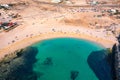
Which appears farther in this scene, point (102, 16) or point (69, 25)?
point (102, 16)

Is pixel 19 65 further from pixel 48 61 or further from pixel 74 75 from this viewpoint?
pixel 74 75

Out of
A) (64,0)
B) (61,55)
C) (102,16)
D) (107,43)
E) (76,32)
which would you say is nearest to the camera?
(61,55)

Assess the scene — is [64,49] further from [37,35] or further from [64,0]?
[64,0]

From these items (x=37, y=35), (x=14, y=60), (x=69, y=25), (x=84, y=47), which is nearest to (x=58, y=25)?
(x=69, y=25)

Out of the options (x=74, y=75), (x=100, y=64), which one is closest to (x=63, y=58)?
(x=74, y=75)

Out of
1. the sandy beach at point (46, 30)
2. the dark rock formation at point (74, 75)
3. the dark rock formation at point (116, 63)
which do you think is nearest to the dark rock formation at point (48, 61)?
the dark rock formation at point (74, 75)

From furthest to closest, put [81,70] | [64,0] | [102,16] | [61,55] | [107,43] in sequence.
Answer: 1. [64,0]
2. [102,16]
3. [107,43]
4. [61,55]
5. [81,70]

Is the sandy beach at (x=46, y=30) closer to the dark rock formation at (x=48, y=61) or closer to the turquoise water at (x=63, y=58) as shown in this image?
the turquoise water at (x=63, y=58)

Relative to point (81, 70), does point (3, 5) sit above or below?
above
